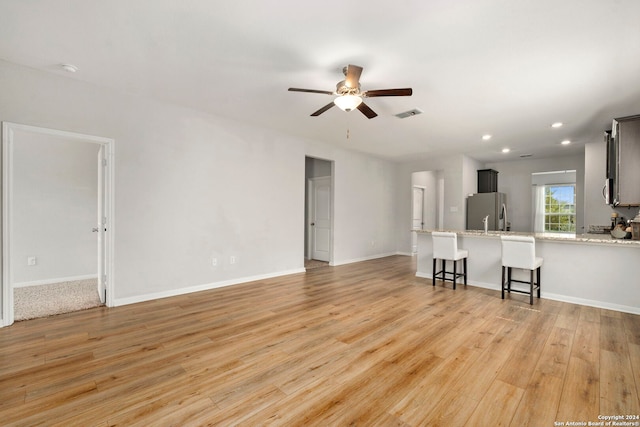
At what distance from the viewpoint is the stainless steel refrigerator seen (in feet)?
22.9

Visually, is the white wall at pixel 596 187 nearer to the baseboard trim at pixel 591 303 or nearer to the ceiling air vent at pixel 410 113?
the baseboard trim at pixel 591 303

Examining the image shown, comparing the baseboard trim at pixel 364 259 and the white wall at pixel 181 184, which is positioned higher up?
the white wall at pixel 181 184

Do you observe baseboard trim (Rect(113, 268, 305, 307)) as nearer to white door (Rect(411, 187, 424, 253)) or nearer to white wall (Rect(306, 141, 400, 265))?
white wall (Rect(306, 141, 400, 265))

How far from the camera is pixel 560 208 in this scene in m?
7.86

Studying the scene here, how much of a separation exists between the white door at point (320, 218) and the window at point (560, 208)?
6123 millimetres

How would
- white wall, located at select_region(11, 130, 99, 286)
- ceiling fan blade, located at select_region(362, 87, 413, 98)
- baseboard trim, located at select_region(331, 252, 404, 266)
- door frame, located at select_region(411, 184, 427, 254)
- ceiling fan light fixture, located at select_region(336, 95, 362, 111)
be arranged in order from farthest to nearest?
door frame, located at select_region(411, 184, 427, 254), baseboard trim, located at select_region(331, 252, 404, 266), white wall, located at select_region(11, 130, 99, 286), ceiling fan light fixture, located at select_region(336, 95, 362, 111), ceiling fan blade, located at select_region(362, 87, 413, 98)

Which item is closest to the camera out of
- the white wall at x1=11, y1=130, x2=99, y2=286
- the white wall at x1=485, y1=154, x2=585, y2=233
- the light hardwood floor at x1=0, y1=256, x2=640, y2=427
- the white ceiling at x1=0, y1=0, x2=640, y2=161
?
the light hardwood floor at x1=0, y1=256, x2=640, y2=427

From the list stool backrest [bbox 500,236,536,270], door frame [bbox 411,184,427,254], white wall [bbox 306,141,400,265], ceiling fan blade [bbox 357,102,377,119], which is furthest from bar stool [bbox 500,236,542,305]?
door frame [bbox 411,184,427,254]

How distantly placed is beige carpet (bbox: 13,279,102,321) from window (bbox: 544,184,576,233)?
33.6ft

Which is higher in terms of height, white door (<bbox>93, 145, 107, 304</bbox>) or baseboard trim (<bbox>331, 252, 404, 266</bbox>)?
white door (<bbox>93, 145, 107, 304</bbox>)

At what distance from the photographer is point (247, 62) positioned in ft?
9.65

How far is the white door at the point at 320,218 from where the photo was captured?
7.09 m

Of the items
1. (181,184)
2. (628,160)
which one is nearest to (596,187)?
(628,160)

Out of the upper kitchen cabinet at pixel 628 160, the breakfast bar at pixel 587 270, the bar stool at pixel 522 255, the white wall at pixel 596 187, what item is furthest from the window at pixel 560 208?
the bar stool at pixel 522 255
